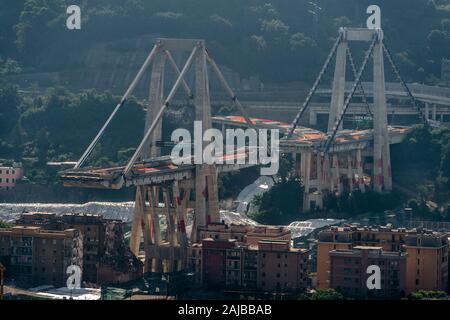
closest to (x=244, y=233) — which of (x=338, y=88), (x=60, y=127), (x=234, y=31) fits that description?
(x=338, y=88)

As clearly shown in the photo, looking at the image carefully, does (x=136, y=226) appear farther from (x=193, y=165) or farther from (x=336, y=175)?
(x=336, y=175)

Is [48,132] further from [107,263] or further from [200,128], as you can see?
[107,263]

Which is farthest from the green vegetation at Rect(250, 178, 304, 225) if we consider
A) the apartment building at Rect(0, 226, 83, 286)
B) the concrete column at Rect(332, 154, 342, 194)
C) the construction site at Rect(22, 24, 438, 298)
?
the apartment building at Rect(0, 226, 83, 286)

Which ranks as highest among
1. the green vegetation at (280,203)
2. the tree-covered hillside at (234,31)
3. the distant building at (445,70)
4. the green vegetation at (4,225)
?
the tree-covered hillside at (234,31)

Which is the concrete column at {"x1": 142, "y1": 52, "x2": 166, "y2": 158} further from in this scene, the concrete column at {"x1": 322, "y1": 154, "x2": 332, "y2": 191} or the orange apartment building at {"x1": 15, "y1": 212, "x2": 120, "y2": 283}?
the concrete column at {"x1": 322, "y1": 154, "x2": 332, "y2": 191}

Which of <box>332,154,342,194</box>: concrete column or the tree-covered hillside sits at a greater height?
the tree-covered hillside

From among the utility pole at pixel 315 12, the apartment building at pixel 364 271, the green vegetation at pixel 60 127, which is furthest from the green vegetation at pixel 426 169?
the apartment building at pixel 364 271
